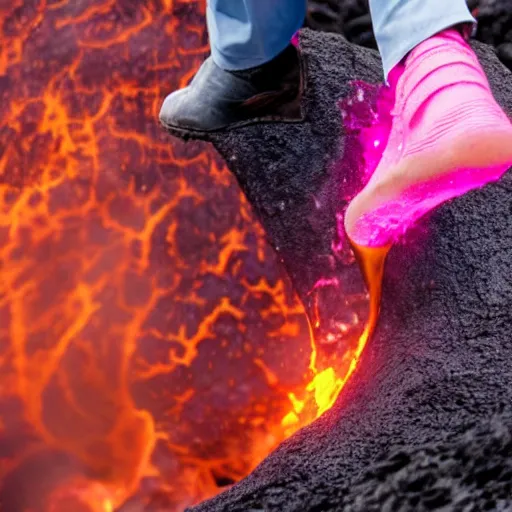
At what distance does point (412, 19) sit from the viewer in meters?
0.87

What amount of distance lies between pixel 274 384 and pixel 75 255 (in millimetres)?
531

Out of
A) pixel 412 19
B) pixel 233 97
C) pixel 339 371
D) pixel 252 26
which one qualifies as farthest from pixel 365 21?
pixel 339 371

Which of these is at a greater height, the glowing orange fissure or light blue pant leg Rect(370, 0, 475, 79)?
light blue pant leg Rect(370, 0, 475, 79)

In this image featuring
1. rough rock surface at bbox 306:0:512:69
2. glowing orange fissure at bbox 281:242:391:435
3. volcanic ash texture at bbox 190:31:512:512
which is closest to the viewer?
volcanic ash texture at bbox 190:31:512:512

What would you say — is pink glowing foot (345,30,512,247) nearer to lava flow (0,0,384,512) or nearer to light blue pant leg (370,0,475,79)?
light blue pant leg (370,0,475,79)

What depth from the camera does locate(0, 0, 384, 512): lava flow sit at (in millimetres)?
1328

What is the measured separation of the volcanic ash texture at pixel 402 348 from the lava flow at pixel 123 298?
12 cm

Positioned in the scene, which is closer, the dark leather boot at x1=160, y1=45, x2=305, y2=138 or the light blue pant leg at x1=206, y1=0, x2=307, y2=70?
the light blue pant leg at x1=206, y1=0, x2=307, y2=70

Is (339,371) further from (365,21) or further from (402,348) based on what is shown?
(365,21)

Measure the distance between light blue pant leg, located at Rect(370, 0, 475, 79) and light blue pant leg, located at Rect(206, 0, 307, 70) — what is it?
0.19 m

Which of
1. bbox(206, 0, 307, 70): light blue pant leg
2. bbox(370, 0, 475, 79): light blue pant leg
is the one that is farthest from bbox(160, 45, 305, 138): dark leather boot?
bbox(370, 0, 475, 79): light blue pant leg

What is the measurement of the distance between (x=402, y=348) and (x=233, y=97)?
60cm

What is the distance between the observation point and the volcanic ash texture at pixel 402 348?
0.78m

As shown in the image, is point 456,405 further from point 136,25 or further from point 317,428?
point 136,25
